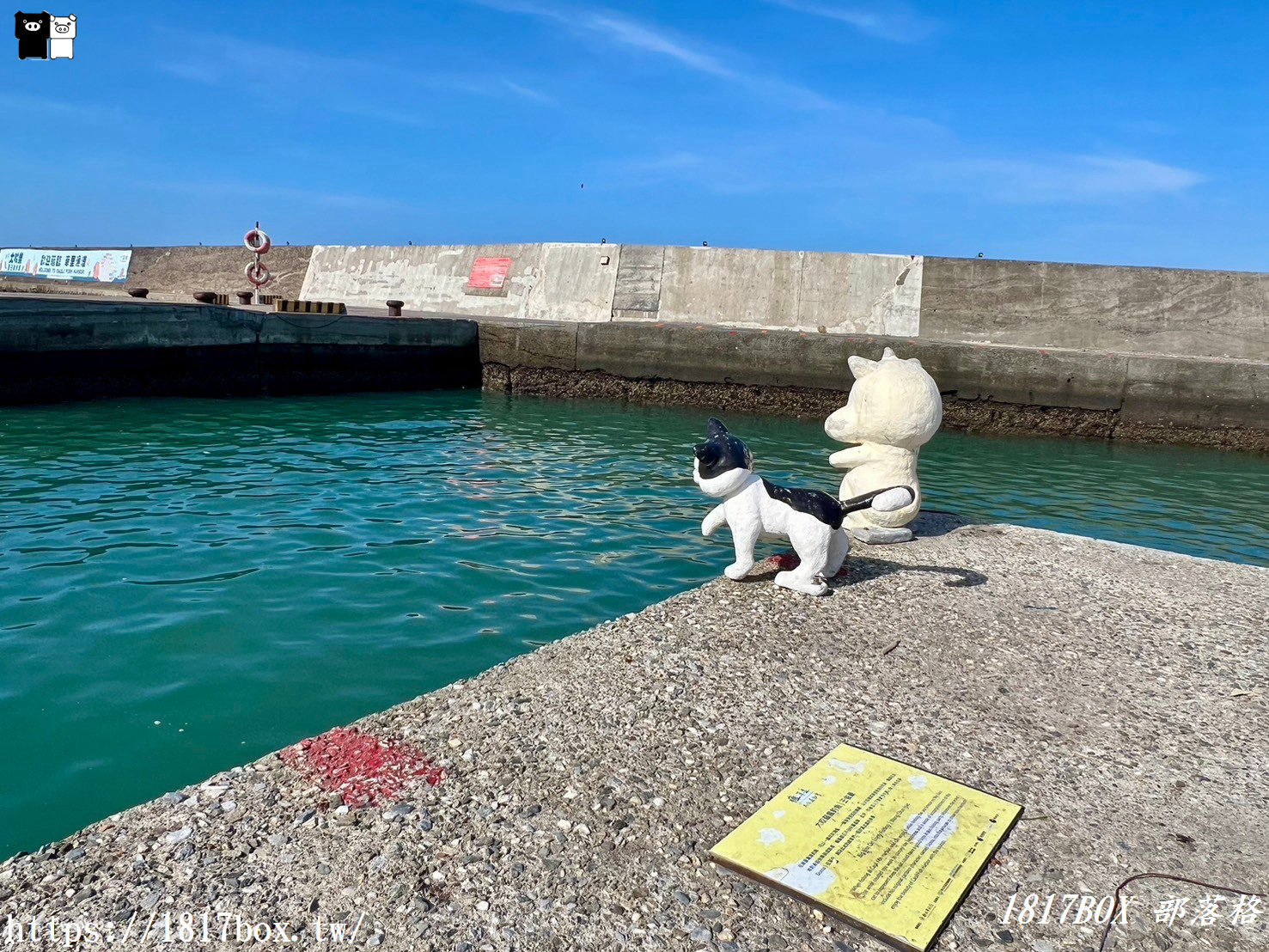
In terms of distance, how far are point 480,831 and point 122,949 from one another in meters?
0.98

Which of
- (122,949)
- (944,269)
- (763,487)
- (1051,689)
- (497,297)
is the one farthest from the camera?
(497,297)

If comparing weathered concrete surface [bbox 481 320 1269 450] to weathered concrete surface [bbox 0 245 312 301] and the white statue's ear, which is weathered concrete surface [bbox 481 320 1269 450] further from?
weathered concrete surface [bbox 0 245 312 301]

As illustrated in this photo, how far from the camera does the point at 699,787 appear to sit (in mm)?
3121

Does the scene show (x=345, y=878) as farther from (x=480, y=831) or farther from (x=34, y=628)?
(x=34, y=628)

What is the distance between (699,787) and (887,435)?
4.22 m

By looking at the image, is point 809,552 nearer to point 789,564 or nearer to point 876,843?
point 789,564

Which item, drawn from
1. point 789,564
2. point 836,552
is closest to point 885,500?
point 836,552

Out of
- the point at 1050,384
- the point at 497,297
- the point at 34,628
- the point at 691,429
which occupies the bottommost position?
the point at 34,628

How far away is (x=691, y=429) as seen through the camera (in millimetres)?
14344

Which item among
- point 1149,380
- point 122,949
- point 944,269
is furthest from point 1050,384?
point 122,949

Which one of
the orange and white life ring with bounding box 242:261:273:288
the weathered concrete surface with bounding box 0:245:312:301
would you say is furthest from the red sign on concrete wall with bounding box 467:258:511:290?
the weathered concrete surface with bounding box 0:245:312:301

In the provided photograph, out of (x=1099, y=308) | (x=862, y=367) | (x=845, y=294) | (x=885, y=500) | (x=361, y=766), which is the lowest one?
(x=361, y=766)

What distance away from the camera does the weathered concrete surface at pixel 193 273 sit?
91.0ft

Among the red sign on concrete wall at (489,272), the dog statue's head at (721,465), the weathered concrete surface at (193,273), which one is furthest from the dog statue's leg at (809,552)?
the weathered concrete surface at (193,273)
